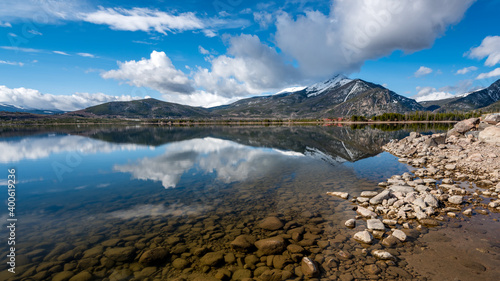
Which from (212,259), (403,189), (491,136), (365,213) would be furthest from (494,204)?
(491,136)

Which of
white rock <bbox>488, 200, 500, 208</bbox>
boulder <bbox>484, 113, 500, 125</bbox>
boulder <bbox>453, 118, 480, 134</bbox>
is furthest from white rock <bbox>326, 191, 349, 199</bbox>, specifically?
boulder <bbox>453, 118, 480, 134</bbox>

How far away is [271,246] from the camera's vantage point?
10422 millimetres

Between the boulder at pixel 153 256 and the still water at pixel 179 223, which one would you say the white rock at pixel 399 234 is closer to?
the still water at pixel 179 223

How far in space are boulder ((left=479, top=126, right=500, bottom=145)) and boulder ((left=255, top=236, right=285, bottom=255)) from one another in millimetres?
39941

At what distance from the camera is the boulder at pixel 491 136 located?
31750 mm

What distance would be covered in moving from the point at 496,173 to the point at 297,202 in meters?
19.5

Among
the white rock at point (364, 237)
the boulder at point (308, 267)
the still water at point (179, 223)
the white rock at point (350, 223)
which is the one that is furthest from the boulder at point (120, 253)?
the white rock at point (350, 223)

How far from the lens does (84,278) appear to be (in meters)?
8.80

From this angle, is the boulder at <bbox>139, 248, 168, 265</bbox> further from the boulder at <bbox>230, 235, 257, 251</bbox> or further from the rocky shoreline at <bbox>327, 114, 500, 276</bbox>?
the rocky shoreline at <bbox>327, 114, 500, 276</bbox>

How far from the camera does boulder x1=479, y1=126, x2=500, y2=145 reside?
104 ft

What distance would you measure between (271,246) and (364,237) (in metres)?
4.71

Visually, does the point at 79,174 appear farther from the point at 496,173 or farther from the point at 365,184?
the point at 496,173

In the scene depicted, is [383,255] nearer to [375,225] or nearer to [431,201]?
[375,225]

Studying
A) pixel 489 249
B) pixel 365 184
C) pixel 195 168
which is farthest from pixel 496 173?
pixel 195 168
